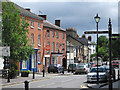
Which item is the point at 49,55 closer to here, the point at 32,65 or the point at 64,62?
the point at 32,65

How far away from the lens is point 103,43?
139m

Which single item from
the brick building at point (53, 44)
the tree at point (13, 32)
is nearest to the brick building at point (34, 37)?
the brick building at point (53, 44)

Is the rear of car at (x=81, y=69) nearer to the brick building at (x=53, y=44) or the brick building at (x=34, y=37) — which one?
the brick building at (x=34, y=37)

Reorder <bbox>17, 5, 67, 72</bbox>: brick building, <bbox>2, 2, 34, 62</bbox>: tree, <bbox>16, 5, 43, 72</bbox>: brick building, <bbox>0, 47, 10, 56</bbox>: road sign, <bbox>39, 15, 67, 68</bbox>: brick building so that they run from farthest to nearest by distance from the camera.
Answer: <bbox>39, 15, 67, 68</bbox>: brick building
<bbox>17, 5, 67, 72</bbox>: brick building
<bbox>16, 5, 43, 72</bbox>: brick building
<bbox>2, 2, 34, 62</bbox>: tree
<bbox>0, 47, 10, 56</bbox>: road sign

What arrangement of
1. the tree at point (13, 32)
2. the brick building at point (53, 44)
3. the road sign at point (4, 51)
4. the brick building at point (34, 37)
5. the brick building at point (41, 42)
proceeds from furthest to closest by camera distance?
1. the brick building at point (53, 44)
2. the brick building at point (41, 42)
3. the brick building at point (34, 37)
4. the tree at point (13, 32)
5. the road sign at point (4, 51)

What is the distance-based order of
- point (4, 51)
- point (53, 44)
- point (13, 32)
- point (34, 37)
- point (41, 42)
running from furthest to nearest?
point (53, 44), point (41, 42), point (34, 37), point (13, 32), point (4, 51)

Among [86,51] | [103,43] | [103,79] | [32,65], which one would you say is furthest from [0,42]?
[103,43]

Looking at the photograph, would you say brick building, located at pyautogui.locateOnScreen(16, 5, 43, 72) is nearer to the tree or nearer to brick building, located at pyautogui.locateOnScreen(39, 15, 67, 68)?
brick building, located at pyautogui.locateOnScreen(39, 15, 67, 68)

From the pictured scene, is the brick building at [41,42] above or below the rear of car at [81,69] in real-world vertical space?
above

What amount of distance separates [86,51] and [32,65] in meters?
57.9

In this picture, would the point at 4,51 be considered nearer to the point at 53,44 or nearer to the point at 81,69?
the point at 81,69

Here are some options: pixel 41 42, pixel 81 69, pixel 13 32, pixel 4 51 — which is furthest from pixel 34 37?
pixel 4 51

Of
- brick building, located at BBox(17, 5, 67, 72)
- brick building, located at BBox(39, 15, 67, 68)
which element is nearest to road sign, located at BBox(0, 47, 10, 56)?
brick building, located at BBox(17, 5, 67, 72)

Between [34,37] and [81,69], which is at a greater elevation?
[34,37]
